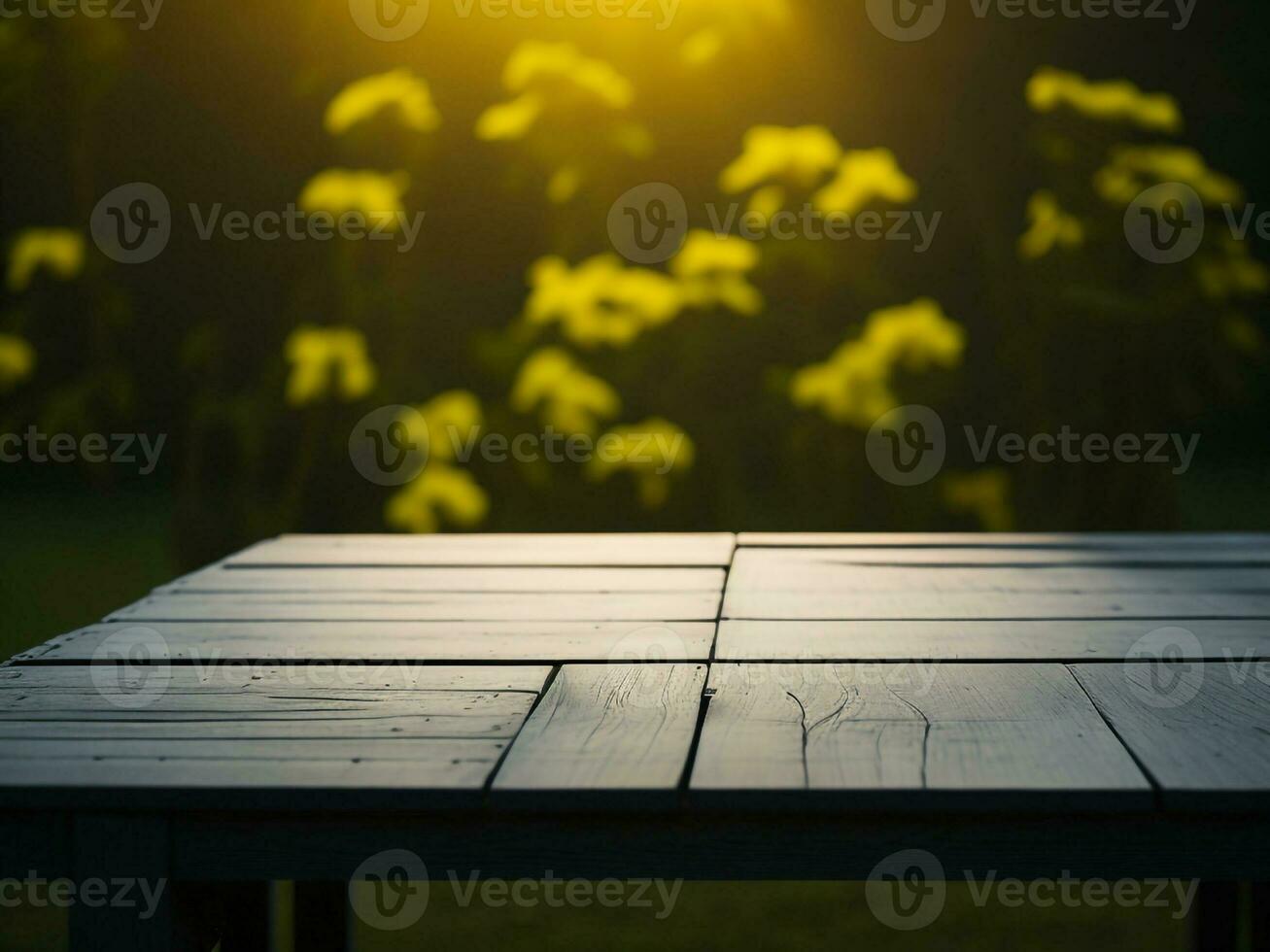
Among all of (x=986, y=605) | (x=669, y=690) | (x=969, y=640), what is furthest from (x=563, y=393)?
(x=669, y=690)

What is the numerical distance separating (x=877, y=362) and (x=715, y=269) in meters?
0.39

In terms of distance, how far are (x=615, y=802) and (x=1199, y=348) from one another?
246cm

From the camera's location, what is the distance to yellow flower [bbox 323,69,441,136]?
115 inches

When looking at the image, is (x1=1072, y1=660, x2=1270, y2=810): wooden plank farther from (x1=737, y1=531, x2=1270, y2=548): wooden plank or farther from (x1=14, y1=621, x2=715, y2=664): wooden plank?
(x1=737, y1=531, x2=1270, y2=548): wooden plank

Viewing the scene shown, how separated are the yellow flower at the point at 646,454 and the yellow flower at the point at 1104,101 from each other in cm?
108

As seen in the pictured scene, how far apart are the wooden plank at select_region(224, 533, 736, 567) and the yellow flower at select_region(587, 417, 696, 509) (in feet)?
3.01

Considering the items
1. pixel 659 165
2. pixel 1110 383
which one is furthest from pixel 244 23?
pixel 1110 383

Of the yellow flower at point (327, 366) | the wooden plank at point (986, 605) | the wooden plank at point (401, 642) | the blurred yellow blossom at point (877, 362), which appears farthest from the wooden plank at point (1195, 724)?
the yellow flower at point (327, 366)

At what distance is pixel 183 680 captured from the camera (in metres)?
1.02

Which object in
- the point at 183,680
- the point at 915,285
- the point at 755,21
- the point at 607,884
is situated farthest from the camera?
the point at 915,285

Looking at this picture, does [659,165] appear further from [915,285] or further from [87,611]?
[87,611]

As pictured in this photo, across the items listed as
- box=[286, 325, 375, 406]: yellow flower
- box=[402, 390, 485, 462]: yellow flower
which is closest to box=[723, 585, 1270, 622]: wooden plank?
box=[402, 390, 485, 462]: yellow flower

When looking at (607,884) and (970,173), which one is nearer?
(607,884)

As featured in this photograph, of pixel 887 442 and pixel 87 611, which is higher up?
pixel 887 442
